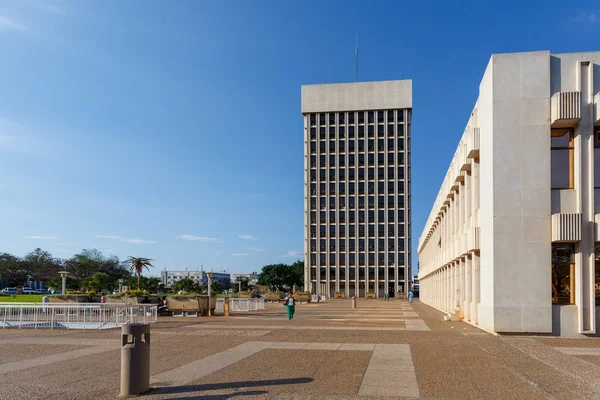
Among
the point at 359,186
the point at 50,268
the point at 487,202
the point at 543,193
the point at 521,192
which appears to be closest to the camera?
the point at 543,193

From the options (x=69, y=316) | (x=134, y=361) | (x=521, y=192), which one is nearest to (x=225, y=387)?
(x=134, y=361)

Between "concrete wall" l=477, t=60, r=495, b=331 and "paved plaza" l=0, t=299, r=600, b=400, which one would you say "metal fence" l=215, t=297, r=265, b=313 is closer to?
"paved plaza" l=0, t=299, r=600, b=400

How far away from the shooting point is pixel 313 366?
11711 mm

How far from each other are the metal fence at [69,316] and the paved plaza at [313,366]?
137 inches

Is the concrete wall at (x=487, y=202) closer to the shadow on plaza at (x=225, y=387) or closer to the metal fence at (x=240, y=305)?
the shadow on plaza at (x=225, y=387)

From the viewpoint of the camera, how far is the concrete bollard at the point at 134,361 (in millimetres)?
8898

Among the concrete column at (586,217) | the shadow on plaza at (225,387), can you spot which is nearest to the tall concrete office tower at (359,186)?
the concrete column at (586,217)

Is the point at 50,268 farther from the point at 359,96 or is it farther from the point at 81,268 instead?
the point at 359,96

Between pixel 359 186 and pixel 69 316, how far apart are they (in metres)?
86.0

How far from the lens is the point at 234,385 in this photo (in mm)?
9641

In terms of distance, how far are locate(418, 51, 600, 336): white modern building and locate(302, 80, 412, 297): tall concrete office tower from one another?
8627cm

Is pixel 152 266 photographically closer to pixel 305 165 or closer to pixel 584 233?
pixel 305 165

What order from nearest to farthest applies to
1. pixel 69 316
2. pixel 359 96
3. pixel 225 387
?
1. pixel 225 387
2. pixel 69 316
3. pixel 359 96

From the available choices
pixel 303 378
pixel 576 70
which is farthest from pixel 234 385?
pixel 576 70
